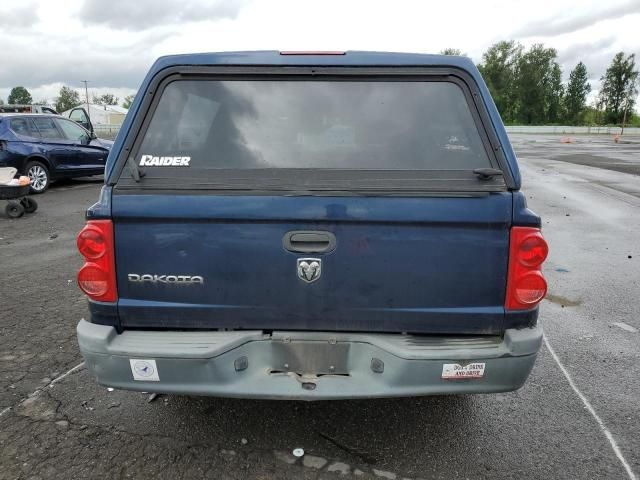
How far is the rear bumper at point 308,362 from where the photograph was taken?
238cm

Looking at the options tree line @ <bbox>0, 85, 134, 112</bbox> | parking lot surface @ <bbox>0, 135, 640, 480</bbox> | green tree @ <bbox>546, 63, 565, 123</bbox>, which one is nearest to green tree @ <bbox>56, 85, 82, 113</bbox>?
tree line @ <bbox>0, 85, 134, 112</bbox>

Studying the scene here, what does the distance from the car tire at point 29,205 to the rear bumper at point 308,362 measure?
27.5 feet

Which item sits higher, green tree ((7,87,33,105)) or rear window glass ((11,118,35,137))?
green tree ((7,87,33,105))

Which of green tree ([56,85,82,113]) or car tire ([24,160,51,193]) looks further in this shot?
green tree ([56,85,82,113])

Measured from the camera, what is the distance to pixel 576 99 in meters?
105

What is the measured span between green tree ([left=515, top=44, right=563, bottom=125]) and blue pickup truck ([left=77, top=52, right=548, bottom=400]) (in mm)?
109811

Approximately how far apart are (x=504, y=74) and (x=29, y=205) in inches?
4261

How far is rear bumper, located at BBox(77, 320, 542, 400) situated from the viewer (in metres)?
2.38

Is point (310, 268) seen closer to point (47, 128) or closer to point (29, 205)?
point (29, 205)

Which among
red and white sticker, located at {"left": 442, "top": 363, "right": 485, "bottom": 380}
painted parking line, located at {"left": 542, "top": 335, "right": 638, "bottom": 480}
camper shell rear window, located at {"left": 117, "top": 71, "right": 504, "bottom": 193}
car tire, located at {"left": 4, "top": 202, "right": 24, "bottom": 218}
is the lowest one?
painted parking line, located at {"left": 542, "top": 335, "right": 638, "bottom": 480}

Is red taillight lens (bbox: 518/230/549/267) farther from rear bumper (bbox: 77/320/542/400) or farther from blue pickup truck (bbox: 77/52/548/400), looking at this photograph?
rear bumper (bbox: 77/320/542/400)

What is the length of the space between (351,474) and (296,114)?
1.87 metres

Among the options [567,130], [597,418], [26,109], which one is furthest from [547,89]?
[597,418]

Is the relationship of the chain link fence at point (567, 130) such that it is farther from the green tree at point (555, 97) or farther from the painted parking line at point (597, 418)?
the painted parking line at point (597, 418)
